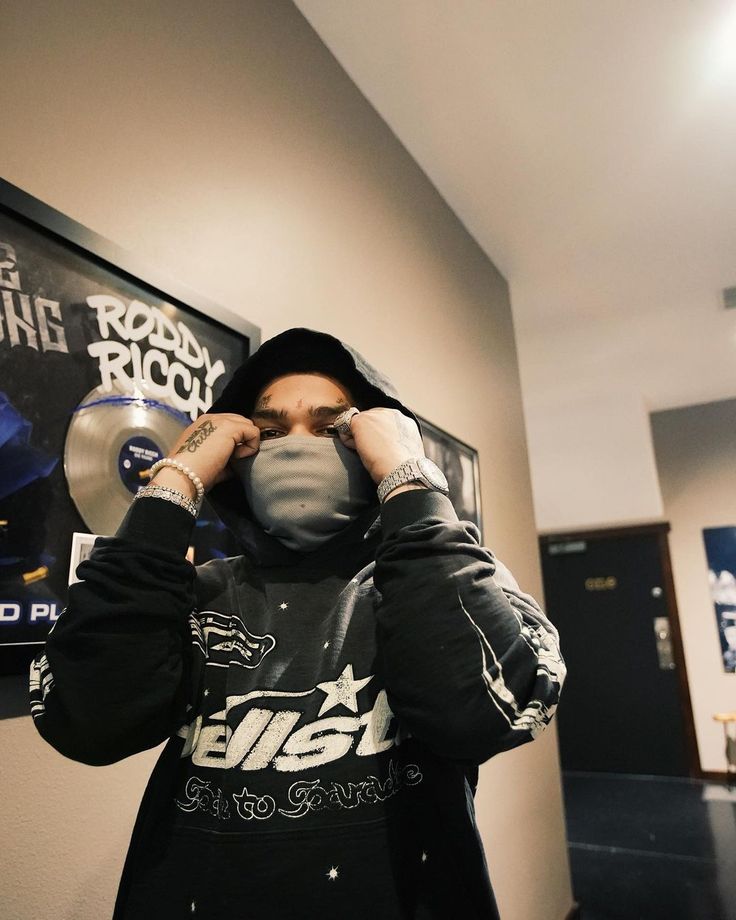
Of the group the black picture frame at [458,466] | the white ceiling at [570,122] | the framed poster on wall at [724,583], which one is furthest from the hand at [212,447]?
the framed poster on wall at [724,583]

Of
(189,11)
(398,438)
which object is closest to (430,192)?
(189,11)

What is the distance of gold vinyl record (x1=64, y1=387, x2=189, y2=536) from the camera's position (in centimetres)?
87

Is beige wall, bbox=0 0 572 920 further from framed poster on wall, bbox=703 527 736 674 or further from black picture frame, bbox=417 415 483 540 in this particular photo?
framed poster on wall, bbox=703 527 736 674

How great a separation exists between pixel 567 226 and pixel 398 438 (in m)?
2.17

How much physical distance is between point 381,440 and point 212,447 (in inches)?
7.6

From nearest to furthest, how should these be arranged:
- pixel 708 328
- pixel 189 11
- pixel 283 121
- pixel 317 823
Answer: pixel 317 823 → pixel 189 11 → pixel 283 121 → pixel 708 328

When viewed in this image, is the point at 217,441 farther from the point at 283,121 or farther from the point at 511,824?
the point at 511,824

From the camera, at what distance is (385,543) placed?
2.10ft

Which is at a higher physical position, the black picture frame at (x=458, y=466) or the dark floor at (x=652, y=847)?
the black picture frame at (x=458, y=466)

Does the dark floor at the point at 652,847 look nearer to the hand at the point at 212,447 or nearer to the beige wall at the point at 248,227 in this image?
the beige wall at the point at 248,227

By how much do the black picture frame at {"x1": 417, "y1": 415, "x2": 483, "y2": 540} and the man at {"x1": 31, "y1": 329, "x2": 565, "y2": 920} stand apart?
1149 mm

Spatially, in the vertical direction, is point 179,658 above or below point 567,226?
below

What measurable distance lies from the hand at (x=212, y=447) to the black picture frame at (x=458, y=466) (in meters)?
1.07

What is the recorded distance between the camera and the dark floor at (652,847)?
2479 millimetres
